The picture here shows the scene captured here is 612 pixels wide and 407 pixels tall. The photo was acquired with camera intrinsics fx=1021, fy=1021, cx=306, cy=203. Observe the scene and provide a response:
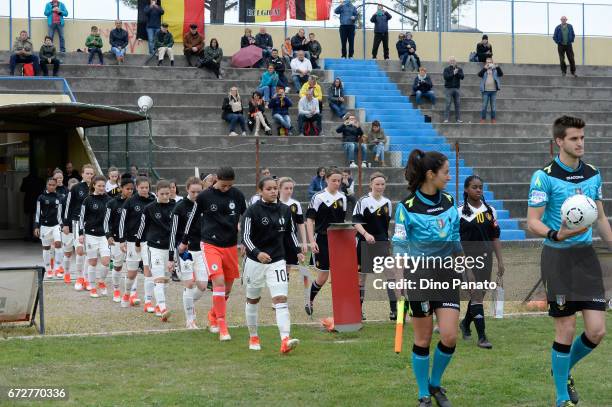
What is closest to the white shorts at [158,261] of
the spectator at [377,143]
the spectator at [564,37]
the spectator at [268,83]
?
the spectator at [377,143]

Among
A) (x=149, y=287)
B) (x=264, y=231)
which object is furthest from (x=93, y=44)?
(x=264, y=231)

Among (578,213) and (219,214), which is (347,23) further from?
(578,213)

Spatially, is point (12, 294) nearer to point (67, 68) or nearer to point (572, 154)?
point (572, 154)

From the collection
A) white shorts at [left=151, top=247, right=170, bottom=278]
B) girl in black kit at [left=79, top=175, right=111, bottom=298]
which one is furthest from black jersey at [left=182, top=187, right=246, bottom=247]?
girl in black kit at [left=79, top=175, right=111, bottom=298]

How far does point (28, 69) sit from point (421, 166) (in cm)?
2186

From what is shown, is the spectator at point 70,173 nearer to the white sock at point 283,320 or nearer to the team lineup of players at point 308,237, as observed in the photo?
the team lineup of players at point 308,237

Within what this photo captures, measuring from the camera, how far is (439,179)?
313 inches

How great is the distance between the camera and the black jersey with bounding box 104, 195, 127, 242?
14867mm

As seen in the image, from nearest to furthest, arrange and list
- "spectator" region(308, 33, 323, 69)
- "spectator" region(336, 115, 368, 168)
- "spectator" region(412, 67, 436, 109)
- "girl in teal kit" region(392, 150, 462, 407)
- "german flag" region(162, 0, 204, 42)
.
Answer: "girl in teal kit" region(392, 150, 462, 407), "spectator" region(336, 115, 368, 168), "spectator" region(412, 67, 436, 109), "spectator" region(308, 33, 323, 69), "german flag" region(162, 0, 204, 42)

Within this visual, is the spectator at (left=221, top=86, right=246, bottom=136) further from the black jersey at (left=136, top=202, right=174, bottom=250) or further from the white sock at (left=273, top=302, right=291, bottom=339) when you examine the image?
the white sock at (left=273, top=302, right=291, bottom=339)

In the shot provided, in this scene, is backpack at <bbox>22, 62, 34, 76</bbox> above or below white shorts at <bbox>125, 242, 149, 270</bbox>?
above

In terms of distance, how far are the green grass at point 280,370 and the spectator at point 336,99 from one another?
687 inches

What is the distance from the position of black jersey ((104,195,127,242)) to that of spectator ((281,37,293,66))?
54.6 feet

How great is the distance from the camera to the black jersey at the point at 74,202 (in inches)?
677
